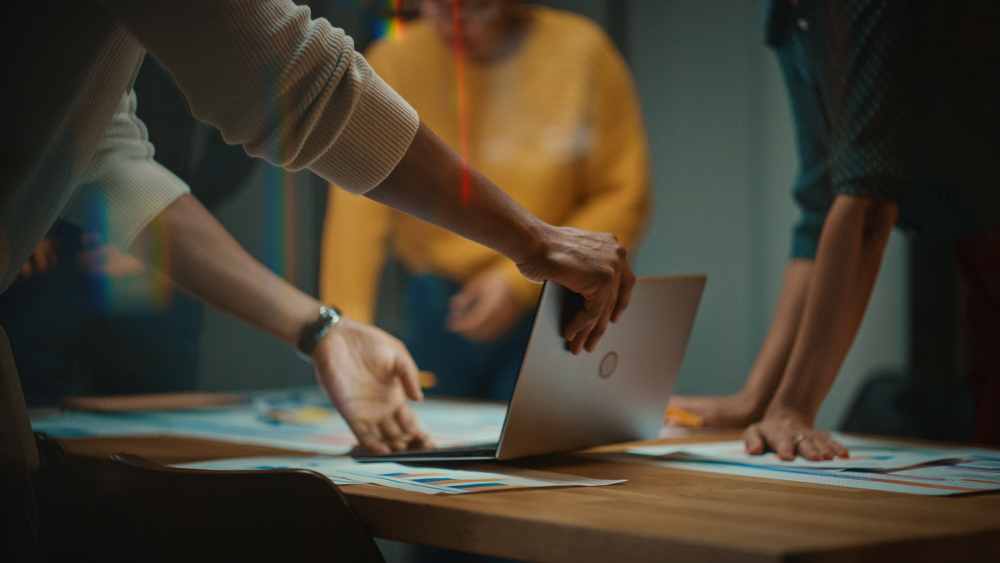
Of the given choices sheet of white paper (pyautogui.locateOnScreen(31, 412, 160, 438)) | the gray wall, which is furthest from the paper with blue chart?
the gray wall

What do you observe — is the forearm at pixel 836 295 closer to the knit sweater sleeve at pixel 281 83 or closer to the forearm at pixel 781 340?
the forearm at pixel 781 340

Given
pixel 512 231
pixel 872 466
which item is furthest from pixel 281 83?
pixel 872 466

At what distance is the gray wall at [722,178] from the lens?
2406 millimetres

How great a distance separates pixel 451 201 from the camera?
2.12ft

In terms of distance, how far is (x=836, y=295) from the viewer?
95cm

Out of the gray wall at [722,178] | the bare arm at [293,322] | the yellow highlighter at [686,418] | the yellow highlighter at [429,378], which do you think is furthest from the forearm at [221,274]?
the gray wall at [722,178]

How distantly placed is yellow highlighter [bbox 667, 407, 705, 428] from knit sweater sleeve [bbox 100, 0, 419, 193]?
2.09 ft

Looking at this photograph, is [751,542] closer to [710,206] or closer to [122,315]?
[122,315]

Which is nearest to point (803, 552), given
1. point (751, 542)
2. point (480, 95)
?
point (751, 542)

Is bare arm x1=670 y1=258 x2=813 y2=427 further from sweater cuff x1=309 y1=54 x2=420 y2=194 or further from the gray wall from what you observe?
the gray wall

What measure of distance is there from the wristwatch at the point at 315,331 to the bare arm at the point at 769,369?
0.51 m

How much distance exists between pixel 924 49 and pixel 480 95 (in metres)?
0.92

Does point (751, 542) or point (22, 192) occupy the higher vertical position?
point (22, 192)

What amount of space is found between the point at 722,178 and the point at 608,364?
1924 millimetres
